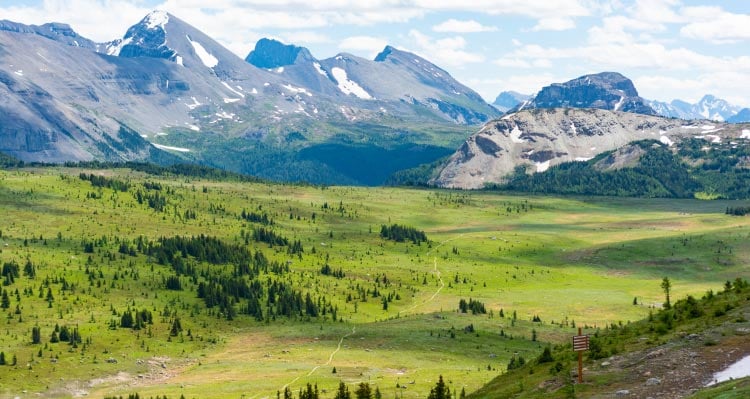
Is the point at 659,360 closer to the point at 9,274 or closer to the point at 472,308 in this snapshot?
the point at 472,308

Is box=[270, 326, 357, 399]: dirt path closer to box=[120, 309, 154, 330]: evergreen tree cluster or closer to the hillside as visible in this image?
box=[120, 309, 154, 330]: evergreen tree cluster

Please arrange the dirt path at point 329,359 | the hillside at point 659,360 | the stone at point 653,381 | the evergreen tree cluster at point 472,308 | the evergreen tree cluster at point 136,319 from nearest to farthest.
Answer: the hillside at point 659,360
the stone at point 653,381
the dirt path at point 329,359
the evergreen tree cluster at point 136,319
the evergreen tree cluster at point 472,308

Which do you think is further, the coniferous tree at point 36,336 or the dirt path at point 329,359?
the coniferous tree at point 36,336

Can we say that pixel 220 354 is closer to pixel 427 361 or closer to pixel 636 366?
pixel 427 361

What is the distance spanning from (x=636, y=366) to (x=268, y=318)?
122 m

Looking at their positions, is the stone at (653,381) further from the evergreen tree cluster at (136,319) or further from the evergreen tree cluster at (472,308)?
the evergreen tree cluster at (472,308)

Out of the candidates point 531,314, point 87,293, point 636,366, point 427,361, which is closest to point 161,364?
point 427,361

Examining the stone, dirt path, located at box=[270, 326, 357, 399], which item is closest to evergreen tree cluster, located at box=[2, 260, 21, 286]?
dirt path, located at box=[270, 326, 357, 399]

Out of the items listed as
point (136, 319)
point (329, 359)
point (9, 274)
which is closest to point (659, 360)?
point (329, 359)

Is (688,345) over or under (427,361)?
over

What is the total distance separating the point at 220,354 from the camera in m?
148

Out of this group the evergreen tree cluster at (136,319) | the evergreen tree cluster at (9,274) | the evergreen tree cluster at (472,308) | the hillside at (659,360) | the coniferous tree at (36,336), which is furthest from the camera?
the evergreen tree cluster at (9,274)

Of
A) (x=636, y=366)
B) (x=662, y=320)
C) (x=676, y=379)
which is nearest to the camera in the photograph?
(x=676, y=379)

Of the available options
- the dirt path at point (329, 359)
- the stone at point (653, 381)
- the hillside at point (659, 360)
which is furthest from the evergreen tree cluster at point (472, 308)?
the stone at point (653, 381)
